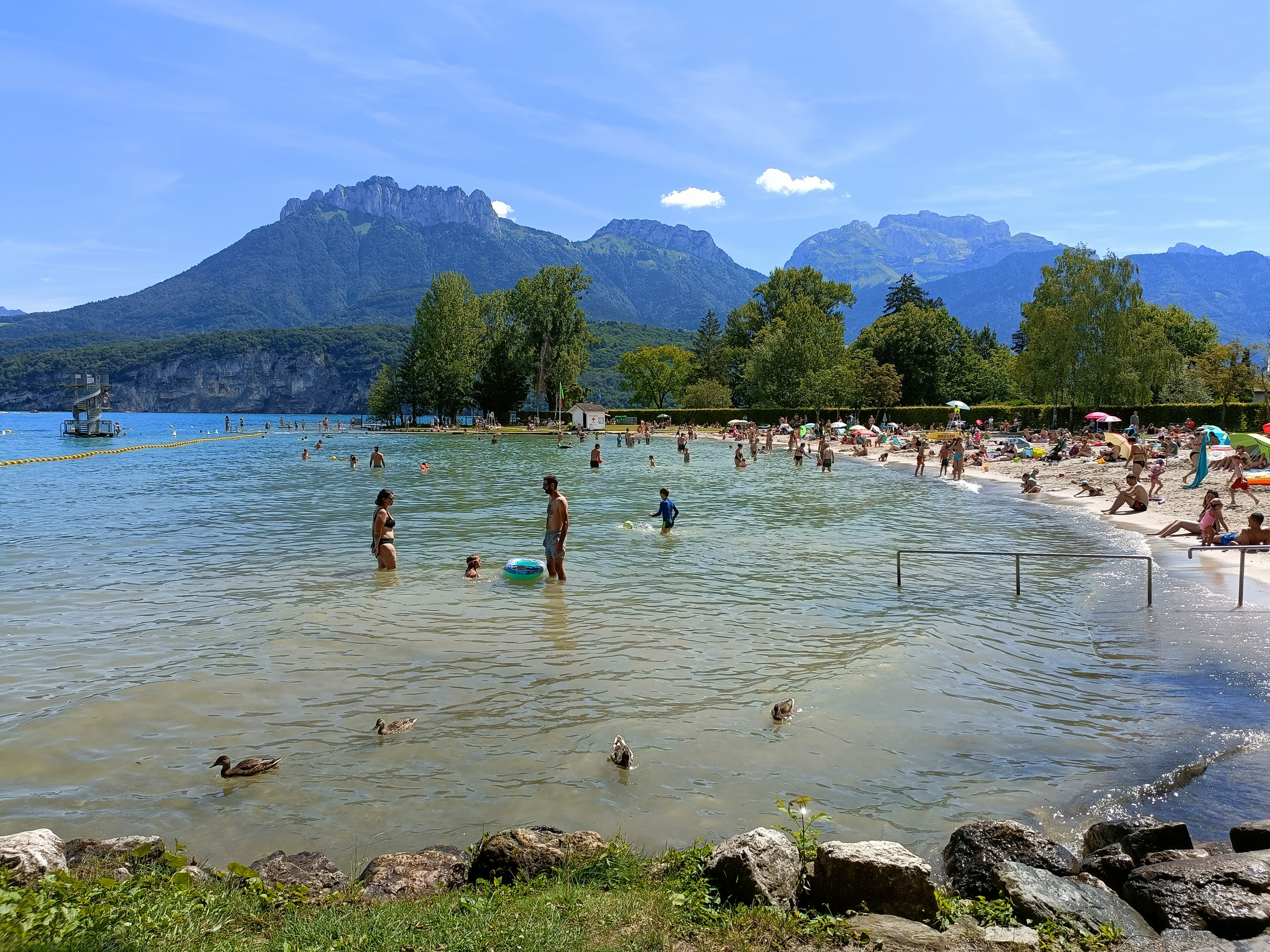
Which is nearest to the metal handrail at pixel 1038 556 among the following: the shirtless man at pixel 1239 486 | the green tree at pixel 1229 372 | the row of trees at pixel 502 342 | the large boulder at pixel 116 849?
the shirtless man at pixel 1239 486

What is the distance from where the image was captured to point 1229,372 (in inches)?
2108

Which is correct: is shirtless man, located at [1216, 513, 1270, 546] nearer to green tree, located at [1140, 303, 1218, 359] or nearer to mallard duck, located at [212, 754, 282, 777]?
mallard duck, located at [212, 754, 282, 777]

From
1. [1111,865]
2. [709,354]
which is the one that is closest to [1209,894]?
[1111,865]

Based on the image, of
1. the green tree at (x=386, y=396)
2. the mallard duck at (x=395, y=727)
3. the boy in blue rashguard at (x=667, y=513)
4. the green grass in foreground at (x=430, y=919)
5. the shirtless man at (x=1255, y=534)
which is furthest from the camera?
the green tree at (x=386, y=396)

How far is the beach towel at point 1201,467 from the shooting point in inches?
966

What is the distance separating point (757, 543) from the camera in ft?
64.1

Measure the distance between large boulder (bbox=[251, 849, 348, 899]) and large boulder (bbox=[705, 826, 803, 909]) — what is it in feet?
7.56

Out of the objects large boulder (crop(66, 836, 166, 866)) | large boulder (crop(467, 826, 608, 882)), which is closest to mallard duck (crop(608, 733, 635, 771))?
large boulder (crop(467, 826, 608, 882))

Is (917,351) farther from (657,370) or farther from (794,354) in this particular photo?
(657,370)

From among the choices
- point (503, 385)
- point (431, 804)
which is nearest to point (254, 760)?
point (431, 804)

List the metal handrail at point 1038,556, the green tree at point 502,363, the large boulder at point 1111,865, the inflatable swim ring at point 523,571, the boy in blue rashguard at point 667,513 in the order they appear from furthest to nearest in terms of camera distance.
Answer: the green tree at point 502,363, the boy in blue rashguard at point 667,513, the inflatable swim ring at point 523,571, the metal handrail at point 1038,556, the large boulder at point 1111,865

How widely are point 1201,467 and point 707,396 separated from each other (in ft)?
247

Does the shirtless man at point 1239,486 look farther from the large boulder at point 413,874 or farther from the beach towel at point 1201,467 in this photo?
the large boulder at point 413,874

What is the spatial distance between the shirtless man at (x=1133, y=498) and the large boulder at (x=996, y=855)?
2105 centimetres
